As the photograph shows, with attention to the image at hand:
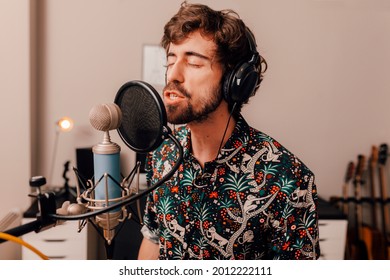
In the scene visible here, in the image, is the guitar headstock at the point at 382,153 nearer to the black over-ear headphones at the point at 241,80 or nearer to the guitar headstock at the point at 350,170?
the guitar headstock at the point at 350,170

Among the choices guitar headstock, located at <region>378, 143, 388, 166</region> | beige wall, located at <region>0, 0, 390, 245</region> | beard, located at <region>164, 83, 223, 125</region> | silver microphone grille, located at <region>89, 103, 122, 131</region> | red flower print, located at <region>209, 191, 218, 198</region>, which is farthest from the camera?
guitar headstock, located at <region>378, 143, 388, 166</region>

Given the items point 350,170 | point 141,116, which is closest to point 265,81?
point 350,170

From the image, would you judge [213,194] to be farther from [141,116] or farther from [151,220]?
[141,116]

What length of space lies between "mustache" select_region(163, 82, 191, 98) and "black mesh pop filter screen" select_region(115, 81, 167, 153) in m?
0.20

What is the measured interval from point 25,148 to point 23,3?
61 centimetres

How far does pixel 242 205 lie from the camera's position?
0.80 metres

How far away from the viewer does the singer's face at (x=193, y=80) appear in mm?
711

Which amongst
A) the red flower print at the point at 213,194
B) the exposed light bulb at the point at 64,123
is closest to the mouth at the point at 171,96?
the red flower print at the point at 213,194

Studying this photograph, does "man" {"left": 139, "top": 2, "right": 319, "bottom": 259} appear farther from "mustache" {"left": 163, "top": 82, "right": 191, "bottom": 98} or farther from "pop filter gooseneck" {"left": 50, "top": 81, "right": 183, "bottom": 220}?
"pop filter gooseneck" {"left": 50, "top": 81, "right": 183, "bottom": 220}

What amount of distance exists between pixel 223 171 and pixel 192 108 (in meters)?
0.19

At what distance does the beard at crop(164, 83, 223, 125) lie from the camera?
70 cm

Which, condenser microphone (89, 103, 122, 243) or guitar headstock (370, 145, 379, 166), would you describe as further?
guitar headstock (370, 145, 379, 166)

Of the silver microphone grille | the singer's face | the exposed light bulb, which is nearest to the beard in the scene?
the singer's face

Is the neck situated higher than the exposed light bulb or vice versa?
the neck
